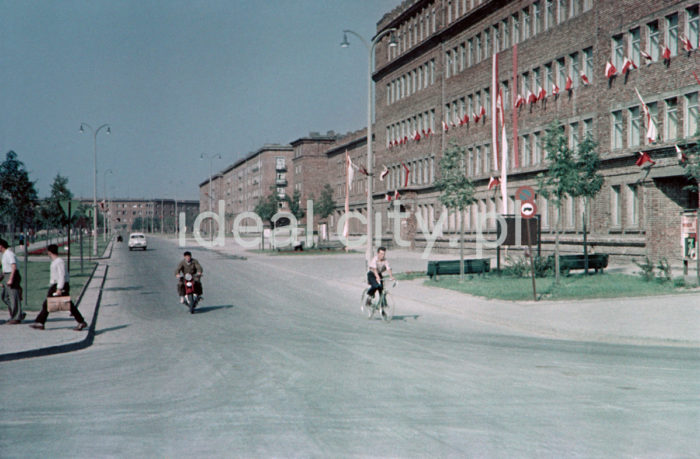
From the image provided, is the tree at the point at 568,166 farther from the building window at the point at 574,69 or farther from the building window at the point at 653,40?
the building window at the point at 574,69

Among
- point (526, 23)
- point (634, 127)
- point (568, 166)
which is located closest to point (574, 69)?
point (526, 23)

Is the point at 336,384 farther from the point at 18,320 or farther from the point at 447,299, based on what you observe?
the point at 447,299

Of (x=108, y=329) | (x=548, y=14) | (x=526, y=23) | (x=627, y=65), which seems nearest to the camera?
(x=108, y=329)

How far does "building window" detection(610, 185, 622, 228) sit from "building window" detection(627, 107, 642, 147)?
2416 mm

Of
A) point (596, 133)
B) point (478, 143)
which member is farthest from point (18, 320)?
point (478, 143)

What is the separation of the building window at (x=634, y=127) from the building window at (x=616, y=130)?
1.01 m

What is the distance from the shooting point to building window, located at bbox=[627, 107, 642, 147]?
33594mm

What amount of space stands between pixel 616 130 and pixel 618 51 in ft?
12.4

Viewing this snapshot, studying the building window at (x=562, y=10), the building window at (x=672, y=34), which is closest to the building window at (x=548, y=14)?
the building window at (x=562, y=10)

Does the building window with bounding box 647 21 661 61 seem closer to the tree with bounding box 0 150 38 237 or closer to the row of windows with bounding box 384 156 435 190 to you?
the row of windows with bounding box 384 156 435 190

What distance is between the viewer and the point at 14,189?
30.0 metres

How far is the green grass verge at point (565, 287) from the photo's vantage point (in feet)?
65.9

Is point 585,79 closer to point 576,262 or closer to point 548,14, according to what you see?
point 548,14

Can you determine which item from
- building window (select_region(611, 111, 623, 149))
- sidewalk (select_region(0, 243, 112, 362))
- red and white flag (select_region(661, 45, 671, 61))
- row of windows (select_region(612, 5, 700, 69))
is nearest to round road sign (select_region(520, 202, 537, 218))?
sidewalk (select_region(0, 243, 112, 362))
